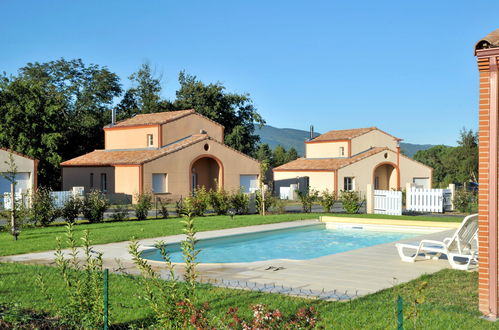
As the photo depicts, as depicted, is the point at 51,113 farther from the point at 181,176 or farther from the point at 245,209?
the point at 245,209

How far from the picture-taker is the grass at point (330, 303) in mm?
6586

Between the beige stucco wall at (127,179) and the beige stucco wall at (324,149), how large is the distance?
1883 cm

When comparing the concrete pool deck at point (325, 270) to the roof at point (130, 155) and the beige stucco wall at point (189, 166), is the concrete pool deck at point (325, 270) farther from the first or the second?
the roof at point (130, 155)

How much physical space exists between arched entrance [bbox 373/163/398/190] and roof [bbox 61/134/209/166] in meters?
16.0

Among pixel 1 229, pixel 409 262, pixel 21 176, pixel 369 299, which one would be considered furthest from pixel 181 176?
pixel 369 299

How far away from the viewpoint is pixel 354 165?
4188 centimetres

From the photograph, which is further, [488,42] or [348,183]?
[348,183]

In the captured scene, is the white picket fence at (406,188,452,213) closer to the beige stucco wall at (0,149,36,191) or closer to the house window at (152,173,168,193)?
the house window at (152,173,168,193)

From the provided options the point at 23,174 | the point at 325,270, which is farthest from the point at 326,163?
the point at 325,270

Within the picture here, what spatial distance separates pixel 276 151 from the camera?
221 ft

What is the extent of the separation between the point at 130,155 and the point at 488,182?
3201cm

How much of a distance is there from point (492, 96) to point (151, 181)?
93.2 feet

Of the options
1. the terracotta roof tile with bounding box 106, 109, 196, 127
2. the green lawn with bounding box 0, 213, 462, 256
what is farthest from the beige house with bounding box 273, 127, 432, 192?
the green lawn with bounding box 0, 213, 462, 256

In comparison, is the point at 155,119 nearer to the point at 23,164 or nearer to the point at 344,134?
the point at 23,164
